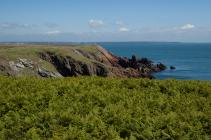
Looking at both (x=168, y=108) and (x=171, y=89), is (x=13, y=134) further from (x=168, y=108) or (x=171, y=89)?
→ (x=171, y=89)

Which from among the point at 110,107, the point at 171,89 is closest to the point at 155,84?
the point at 171,89

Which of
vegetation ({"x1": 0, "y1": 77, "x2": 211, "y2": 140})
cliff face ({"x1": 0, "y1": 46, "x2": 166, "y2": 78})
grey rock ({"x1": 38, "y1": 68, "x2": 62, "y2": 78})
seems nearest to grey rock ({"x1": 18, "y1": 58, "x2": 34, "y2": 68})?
cliff face ({"x1": 0, "y1": 46, "x2": 166, "y2": 78})

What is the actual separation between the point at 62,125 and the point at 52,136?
3.08 ft

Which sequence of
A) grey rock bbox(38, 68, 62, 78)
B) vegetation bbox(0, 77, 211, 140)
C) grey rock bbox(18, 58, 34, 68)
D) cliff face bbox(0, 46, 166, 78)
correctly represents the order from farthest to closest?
grey rock bbox(18, 58, 34, 68) → grey rock bbox(38, 68, 62, 78) → cliff face bbox(0, 46, 166, 78) → vegetation bbox(0, 77, 211, 140)

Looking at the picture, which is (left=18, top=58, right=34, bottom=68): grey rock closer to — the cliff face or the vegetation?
the cliff face

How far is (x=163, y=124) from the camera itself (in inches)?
528

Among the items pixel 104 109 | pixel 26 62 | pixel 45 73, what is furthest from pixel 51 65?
pixel 104 109

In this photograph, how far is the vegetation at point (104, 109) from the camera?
12953 millimetres

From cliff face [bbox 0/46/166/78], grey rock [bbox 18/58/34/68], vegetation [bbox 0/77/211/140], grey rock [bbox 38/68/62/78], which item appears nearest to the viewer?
vegetation [bbox 0/77/211/140]

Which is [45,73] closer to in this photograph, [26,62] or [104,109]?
[26,62]

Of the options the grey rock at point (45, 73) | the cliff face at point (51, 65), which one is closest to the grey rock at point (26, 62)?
the cliff face at point (51, 65)

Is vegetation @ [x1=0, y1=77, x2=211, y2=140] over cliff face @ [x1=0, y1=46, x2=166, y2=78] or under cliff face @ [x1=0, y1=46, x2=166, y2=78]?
over

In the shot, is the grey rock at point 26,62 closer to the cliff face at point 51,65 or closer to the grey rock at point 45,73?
the cliff face at point 51,65

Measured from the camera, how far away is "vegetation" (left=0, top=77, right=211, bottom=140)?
1295cm
